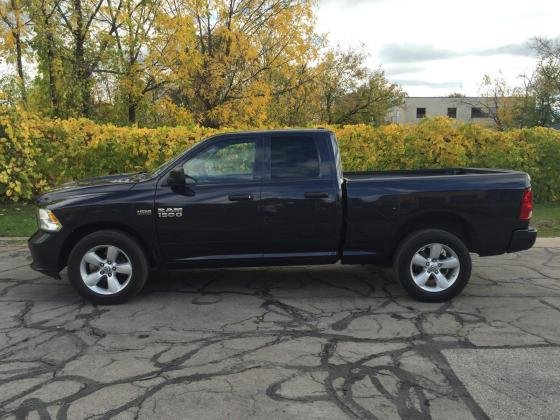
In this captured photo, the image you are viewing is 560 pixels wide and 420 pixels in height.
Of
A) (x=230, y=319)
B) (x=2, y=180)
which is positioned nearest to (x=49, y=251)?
(x=230, y=319)

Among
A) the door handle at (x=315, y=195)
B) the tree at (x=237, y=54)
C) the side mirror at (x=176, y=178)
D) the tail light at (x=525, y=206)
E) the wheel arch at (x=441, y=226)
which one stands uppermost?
the tree at (x=237, y=54)

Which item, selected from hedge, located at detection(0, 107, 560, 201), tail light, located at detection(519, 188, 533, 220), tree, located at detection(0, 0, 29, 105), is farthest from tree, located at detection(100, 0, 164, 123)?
tail light, located at detection(519, 188, 533, 220)

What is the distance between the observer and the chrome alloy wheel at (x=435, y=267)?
5.41m

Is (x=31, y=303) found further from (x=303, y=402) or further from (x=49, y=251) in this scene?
(x=303, y=402)

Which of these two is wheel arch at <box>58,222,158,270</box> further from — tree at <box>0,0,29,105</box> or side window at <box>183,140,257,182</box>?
tree at <box>0,0,29,105</box>

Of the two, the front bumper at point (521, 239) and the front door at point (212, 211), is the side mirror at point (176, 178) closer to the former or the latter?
the front door at point (212, 211)

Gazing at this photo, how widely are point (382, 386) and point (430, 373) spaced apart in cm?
43

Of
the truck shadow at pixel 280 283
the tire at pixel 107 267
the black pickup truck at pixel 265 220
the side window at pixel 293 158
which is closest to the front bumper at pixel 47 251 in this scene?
the black pickup truck at pixel 265 220

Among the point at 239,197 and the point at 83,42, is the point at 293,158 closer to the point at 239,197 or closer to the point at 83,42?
the point at 239,197

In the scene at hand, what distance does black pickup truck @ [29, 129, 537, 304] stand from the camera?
17.4 ft

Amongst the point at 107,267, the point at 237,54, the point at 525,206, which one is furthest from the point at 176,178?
the point at 237,54

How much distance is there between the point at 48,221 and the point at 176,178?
4.67 ft

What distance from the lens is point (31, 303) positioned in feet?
18.0

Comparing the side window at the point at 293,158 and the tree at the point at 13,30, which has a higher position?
the tree at the point at 13,30
